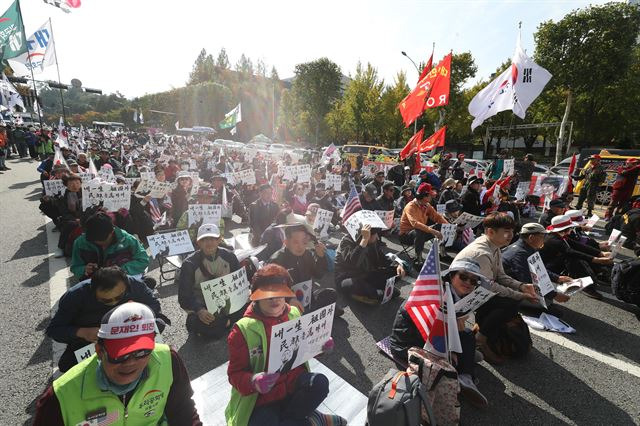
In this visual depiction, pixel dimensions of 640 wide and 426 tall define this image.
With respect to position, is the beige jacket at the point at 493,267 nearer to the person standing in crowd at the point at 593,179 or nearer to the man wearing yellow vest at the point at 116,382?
the man wearing yellow vest at the point at 116,382

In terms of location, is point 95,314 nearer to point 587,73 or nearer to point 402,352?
point 402,352

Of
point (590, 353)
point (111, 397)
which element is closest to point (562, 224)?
point (590, 353)

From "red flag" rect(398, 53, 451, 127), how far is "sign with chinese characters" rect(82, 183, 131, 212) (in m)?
8.86

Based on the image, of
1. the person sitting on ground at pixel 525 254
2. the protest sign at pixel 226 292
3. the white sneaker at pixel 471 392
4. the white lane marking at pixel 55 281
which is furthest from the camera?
the person sitting on ground at pixel 525 254

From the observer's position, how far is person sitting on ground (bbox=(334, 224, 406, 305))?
5035 mm

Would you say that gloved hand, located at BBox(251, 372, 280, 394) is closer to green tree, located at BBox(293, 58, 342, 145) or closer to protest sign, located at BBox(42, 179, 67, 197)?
protest sign, located at BBox(42, 179, 67, 197)

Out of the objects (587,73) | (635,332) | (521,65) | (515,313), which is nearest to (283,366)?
(515,313)

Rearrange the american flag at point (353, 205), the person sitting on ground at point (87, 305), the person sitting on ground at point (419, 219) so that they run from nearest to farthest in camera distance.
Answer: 1. the person sitting on ground at point (87, 305)
2. the american flag at point (353, 205)
3. the person sitting on ground at point (419, 219)

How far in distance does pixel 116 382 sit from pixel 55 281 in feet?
16.7

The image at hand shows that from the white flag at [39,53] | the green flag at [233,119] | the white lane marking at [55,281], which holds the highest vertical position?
the white flag at [39,53]

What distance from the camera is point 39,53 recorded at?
18.1 meters

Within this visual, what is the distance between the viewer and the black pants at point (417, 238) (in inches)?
267

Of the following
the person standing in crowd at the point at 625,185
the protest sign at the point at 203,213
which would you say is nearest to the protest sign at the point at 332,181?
the protest sign at the point at 203,213

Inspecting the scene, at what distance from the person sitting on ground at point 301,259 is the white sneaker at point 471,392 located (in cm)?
174
